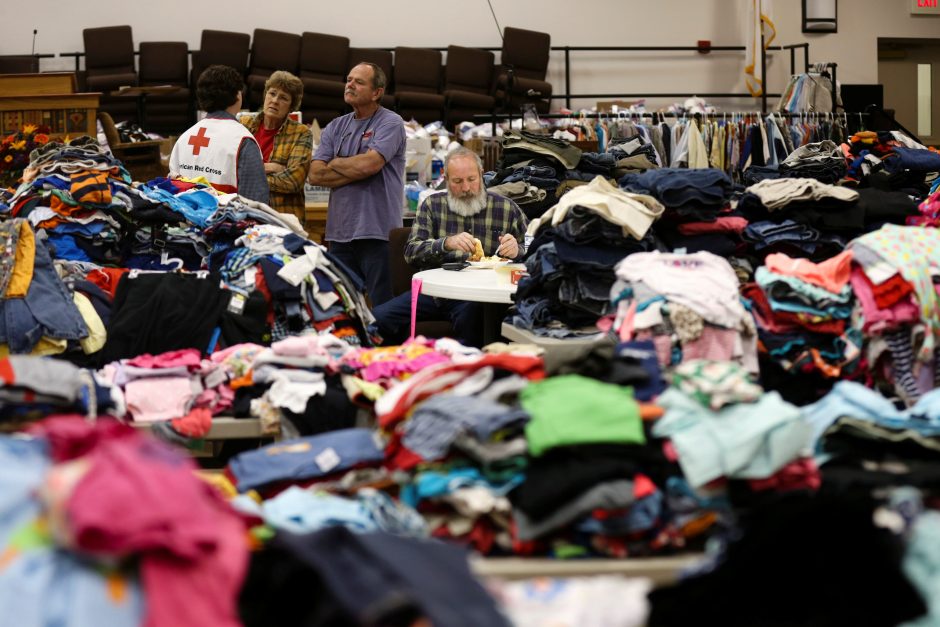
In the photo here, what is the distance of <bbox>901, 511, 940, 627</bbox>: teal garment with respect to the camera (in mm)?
1807

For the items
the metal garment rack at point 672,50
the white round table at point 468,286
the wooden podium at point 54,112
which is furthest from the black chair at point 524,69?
the white round table at point 468,286

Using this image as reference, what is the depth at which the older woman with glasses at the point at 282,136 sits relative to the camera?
→ 6469mm

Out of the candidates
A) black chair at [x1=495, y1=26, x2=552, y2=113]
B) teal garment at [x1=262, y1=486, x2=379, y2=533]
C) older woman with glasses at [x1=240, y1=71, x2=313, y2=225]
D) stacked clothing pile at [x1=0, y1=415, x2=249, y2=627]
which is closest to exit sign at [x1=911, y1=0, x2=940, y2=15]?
black chair at [x1=495, y1=26, x2=552, y2=113]

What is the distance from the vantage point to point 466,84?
11891mm

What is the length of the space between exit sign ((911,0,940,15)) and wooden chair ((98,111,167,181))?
32.3ft

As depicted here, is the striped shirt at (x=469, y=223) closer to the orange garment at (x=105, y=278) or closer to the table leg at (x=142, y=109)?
the orange garment at (x=105, y=278)

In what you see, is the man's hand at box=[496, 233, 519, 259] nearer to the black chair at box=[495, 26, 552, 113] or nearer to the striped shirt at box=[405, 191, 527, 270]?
the striped shirt at box=[405, 191, 527, 270]

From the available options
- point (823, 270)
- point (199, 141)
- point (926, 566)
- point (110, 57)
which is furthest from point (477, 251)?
point (110, 57)

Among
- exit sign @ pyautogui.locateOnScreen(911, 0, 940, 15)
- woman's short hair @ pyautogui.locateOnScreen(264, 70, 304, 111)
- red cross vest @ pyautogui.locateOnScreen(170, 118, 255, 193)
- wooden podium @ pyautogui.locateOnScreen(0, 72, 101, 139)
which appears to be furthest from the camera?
exit sign @ pyautogui.locateOnScreen(911, 0, 940, 15)

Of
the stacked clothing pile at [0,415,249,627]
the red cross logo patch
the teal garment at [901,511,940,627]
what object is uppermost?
the red cross logo patch

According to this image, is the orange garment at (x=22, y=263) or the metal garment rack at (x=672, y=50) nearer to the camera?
the orange garment at (x=22, y=263)

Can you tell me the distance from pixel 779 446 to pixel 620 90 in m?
11.5

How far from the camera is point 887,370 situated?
3.12 m

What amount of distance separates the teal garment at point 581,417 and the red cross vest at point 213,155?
360cm
